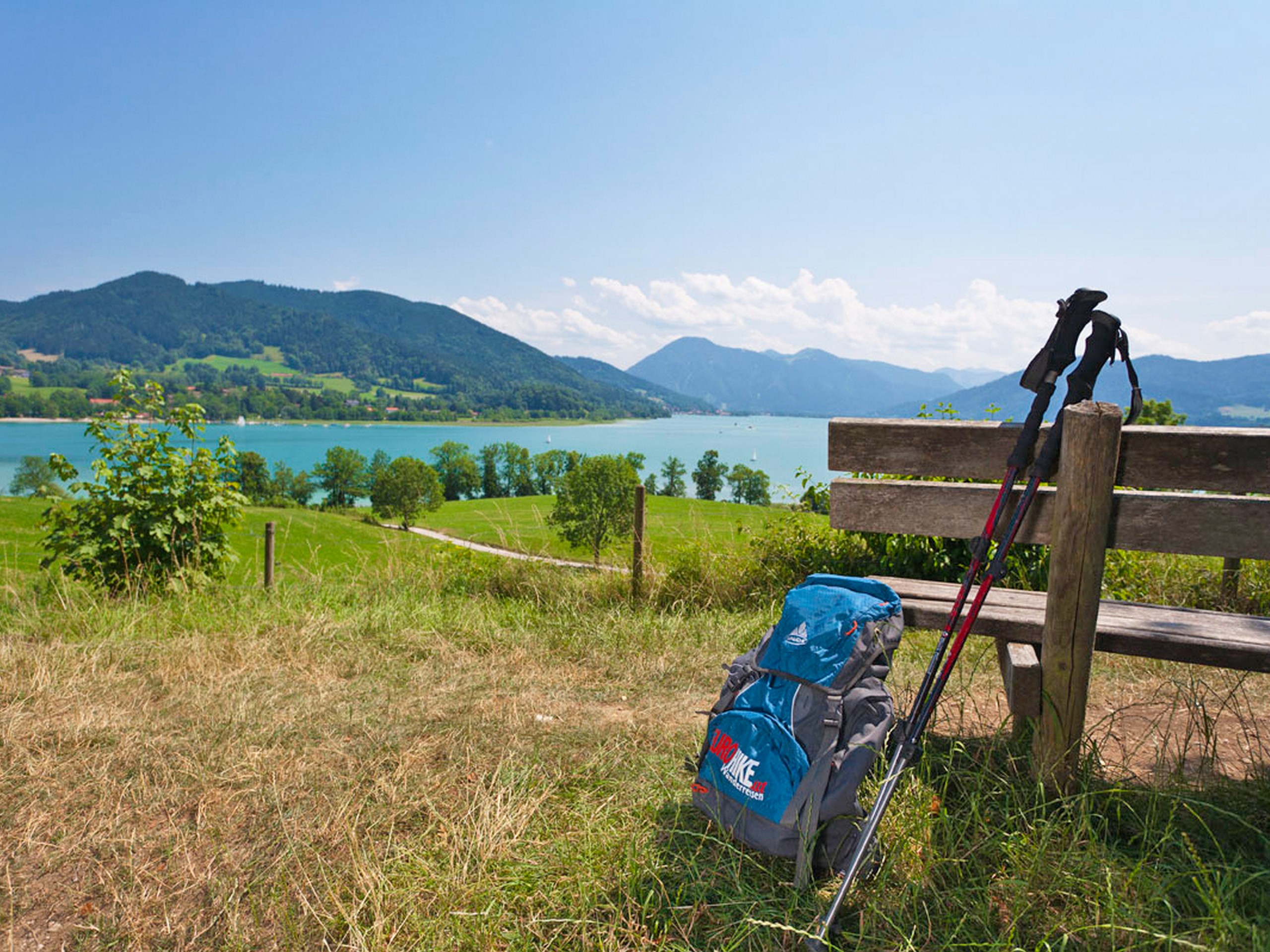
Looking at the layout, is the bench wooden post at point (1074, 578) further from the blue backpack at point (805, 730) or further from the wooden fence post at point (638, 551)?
the wooden fence post at point (638, 551)

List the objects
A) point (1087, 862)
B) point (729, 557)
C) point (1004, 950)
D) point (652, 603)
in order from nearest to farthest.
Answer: point (1004, 950)
point (1087, 862)
point (652, 603)
point (729, 557)

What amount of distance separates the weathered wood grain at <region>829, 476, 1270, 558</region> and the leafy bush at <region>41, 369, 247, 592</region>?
19.1 feet

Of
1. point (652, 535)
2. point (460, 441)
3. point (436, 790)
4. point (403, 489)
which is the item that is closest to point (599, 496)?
point (652, 535)

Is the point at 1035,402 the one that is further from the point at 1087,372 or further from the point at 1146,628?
the point at 1146,628

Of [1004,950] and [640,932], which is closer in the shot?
[1004,950]

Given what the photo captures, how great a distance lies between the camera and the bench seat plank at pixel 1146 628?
6.58 ft

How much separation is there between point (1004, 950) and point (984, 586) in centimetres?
92

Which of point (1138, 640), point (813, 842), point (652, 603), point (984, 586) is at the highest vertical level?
point (984, 586)

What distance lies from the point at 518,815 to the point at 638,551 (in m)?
3.90

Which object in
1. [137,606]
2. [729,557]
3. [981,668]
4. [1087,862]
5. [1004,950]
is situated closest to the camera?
[1004,950]

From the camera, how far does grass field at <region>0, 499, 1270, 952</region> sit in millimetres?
1785

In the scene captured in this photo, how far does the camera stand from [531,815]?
236cm

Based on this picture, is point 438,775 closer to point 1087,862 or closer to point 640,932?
point 640,932

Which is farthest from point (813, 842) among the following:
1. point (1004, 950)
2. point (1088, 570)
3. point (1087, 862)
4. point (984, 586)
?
point (1088, 570)
